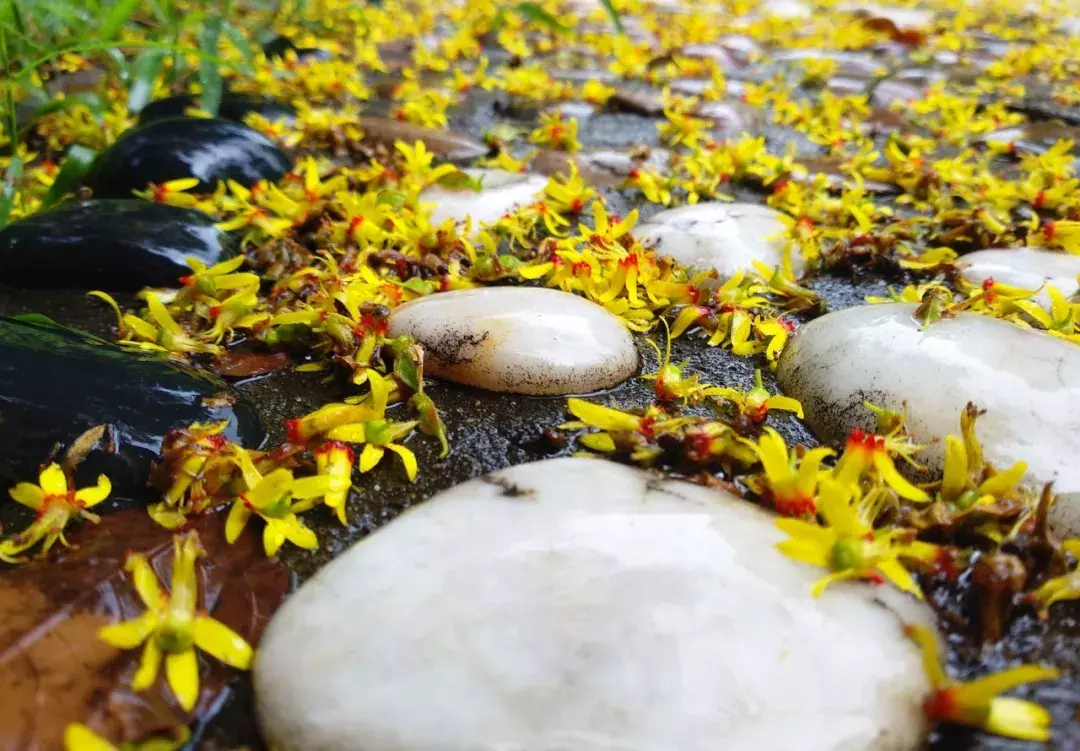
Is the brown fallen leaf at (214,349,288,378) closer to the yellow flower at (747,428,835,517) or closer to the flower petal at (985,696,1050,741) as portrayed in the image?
the yellow flower at (747,428,835,517)

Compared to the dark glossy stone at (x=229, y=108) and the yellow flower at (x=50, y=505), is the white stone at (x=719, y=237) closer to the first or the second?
the yellow flower at (x=50, y=505)

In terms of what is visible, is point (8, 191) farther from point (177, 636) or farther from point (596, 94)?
point (596, 94)

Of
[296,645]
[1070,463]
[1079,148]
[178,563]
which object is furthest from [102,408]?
[1079,148]

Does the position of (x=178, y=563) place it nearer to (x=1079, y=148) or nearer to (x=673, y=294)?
(x=673, y=294)

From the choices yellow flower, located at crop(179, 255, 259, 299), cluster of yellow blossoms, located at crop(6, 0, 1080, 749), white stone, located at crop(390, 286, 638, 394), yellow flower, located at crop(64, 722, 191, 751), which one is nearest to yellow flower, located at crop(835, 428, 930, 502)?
cluster of yellow blossoms, located at crop(6, 0, 1080, 749)

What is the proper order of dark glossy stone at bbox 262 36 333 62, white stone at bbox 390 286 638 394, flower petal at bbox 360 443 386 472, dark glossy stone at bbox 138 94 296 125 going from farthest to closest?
dark glossy stone at bbox 262 36 333 62 → dark glossy stone at bbox 138 94 296 125 → white stone at bbox 390 286 638 394 → flower petal at bbox 360 443 386 472

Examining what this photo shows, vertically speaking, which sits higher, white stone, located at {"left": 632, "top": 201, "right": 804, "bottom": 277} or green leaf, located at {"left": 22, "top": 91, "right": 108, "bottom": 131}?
green leaf, located at {"left": 22, "top": 91, "right": 108, "bottom": 131}

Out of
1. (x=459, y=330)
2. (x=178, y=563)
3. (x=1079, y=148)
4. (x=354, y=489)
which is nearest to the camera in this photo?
(x=178, y=563)
